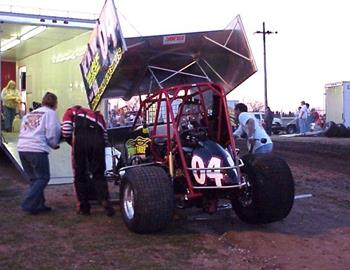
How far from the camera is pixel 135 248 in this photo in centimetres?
624

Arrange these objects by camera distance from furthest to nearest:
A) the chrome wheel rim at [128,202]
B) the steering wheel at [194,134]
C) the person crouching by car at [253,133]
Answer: the person crouching by car at [253,133], the steering wheel at [194,134], the chrome wheel rim at [128,202]

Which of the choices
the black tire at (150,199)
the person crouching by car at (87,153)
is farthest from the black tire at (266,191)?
the person crouching by car at (87,153)

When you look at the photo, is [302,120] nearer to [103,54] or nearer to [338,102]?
[338,102]

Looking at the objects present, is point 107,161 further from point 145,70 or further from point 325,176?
point 325,176

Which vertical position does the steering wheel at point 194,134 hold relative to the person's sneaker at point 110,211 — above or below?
above

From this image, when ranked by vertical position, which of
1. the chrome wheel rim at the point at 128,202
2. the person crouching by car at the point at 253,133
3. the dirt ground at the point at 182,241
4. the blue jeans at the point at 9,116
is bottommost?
the dirt ground at the point at 182,241

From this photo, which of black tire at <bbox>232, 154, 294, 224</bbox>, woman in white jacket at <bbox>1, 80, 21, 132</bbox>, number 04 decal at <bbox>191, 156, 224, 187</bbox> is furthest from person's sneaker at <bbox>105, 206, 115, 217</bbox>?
woman in white jacket at <bbox>1, 80, 21, 132</bbox>

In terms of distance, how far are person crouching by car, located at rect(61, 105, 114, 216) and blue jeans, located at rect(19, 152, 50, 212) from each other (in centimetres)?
50

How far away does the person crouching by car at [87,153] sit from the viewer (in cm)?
773

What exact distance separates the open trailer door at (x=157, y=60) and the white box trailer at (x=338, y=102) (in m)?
19.7

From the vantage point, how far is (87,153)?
7777mm

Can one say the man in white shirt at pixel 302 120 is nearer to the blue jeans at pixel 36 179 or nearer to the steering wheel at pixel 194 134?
the blue jeans at pixel 36 179

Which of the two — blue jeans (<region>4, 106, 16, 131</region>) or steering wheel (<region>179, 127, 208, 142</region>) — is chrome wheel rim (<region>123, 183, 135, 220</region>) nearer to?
steering wheel (<region>179, 127, 208, 142</region>)

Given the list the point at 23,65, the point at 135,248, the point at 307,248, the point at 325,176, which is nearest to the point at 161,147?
the point at 135,248
